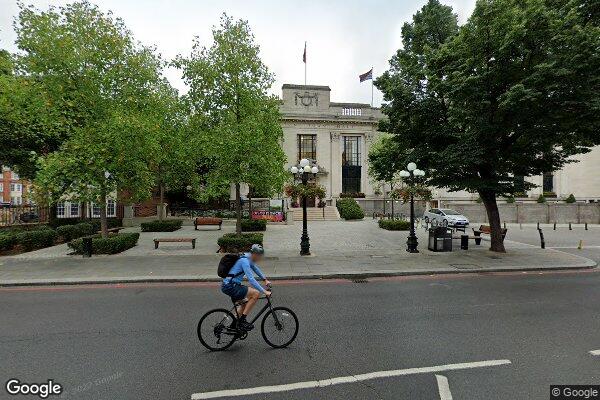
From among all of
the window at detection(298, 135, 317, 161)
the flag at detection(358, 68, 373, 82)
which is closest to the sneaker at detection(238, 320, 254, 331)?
the flag at detection(358, 68, 373, 82)

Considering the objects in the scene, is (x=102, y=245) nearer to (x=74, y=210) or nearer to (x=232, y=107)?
(x=232, y=107)

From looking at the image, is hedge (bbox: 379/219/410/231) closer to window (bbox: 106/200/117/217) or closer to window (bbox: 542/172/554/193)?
window (bbox: 106/200/117/217)

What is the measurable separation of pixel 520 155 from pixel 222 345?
581 inches

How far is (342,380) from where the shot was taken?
4371mm

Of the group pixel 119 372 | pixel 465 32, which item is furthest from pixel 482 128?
pixel 119 372

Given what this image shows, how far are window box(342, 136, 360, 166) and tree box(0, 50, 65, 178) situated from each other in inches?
1409

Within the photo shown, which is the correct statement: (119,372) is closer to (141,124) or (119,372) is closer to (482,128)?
(141,124)

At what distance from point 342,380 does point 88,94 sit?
52.6ft

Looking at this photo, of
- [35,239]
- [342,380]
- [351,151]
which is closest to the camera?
[342,380]

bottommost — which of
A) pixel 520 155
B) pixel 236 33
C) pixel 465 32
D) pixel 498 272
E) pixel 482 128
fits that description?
pixel 498 272

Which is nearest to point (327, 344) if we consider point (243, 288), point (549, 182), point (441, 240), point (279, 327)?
point (279, 327)

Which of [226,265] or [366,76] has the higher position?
[366,76]

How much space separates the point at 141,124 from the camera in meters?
14.0

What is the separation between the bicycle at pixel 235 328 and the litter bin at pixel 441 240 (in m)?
12.1
